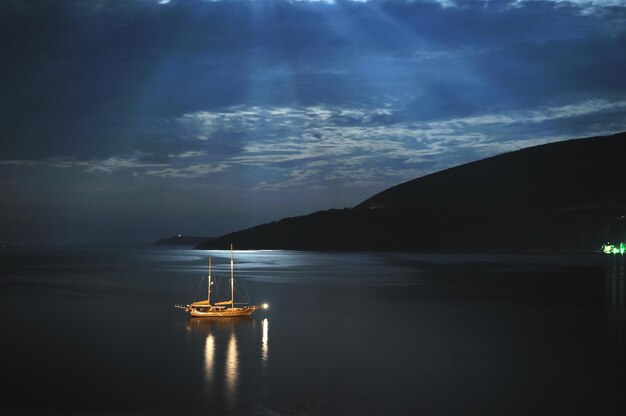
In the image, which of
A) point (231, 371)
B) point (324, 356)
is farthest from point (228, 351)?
point (324, 356)

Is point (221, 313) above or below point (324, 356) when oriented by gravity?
above

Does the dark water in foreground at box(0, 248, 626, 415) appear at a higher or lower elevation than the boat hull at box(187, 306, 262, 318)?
lower

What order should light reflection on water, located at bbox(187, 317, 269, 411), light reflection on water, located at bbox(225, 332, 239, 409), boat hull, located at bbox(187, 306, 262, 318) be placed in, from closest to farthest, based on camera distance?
light reflection on water, located at bbox(225, 332, 239, 409)
light reflection on water, located at bbox(187, 317, 269, 411)
boat hull, located at bbox(187, 306, 262, 318)

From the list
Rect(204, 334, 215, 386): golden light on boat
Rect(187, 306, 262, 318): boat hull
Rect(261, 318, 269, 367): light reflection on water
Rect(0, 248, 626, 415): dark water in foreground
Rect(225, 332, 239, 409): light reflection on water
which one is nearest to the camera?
Rect(0, 248, 626, 415): dark water in foreground

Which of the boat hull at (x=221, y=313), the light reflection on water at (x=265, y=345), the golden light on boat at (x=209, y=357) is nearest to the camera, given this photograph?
the golden light on boat at (x=209, y=357)

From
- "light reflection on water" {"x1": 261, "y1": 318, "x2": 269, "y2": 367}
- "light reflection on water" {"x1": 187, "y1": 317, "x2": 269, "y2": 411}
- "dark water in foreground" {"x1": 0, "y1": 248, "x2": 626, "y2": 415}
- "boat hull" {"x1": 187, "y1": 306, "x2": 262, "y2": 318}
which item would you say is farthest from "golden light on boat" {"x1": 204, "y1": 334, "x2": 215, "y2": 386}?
"boat hull" {"x1": 187, "y1": 306, "x2": 262, "y2": 318}

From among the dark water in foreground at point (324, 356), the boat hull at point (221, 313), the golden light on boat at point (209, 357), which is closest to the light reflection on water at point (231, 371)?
the dark water in foreground at point (324, 356)

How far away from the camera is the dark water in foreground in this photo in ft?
91.3

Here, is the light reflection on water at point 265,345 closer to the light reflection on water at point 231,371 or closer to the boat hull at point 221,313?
the light reflection on water at point 231,371

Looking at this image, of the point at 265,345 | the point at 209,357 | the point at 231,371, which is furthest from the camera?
the point at 265,345

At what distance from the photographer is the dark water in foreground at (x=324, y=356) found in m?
27.8

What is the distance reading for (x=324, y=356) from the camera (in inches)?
1478

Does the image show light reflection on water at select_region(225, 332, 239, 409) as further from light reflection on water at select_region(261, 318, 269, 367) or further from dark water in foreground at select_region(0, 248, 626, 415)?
light reflection on water at select_region(261, 318, 269, 367)

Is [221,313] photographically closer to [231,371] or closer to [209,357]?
[209,357]
